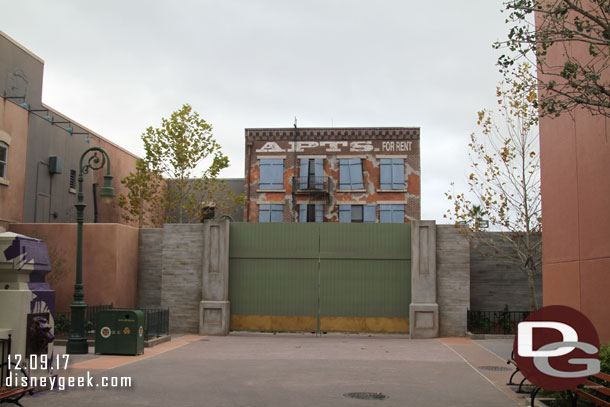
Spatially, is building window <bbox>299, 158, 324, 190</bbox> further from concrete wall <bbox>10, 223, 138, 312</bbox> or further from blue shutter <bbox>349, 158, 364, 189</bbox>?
concrete wall <bbox>10, 223, 138, 312</bbox>

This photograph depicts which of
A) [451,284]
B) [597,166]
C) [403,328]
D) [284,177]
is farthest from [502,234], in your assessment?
[284,177]

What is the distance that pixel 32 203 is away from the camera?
26.1m

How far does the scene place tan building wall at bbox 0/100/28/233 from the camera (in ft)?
77.6

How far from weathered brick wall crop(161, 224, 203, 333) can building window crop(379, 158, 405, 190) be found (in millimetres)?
21104

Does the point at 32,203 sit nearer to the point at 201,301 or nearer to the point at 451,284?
the point at 201,301

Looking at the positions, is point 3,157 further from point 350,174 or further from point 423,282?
point 350,174

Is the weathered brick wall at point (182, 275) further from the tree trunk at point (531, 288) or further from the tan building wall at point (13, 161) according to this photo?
the tree trunk at point (531, 288)

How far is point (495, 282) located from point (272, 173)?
882 inches

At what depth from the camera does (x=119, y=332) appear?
16125 mm

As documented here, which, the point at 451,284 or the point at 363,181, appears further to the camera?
the point at 363,181

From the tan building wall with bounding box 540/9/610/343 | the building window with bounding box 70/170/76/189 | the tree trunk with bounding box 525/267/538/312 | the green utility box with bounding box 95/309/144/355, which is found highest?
the building window with bounding box 70/170/76/189

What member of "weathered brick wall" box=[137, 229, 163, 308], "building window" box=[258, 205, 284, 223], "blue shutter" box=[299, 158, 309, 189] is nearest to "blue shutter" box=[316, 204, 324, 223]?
"blue shutter" box=[299, 158, 309, 189]

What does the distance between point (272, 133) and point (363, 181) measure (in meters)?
7.10

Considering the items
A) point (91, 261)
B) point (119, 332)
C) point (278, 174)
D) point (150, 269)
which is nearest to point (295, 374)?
point (119, 332)
